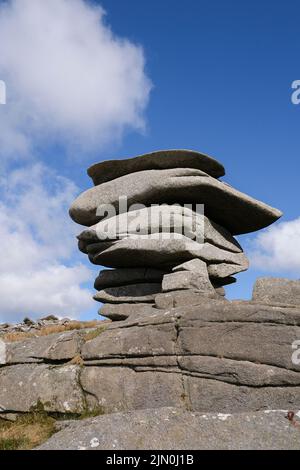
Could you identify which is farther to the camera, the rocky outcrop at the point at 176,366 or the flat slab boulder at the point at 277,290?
the flat slab boulder at the point at 277,290

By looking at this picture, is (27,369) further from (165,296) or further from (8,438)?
(165,296)

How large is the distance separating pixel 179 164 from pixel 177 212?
244cm

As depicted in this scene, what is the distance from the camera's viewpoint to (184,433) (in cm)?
854

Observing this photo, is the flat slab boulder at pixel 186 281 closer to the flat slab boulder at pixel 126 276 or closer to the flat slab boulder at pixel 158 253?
the flat slab boulder at pixel 158 253

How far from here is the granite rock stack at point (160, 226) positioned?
17109 mm

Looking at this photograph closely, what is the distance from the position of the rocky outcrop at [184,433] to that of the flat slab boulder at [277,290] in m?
5.19

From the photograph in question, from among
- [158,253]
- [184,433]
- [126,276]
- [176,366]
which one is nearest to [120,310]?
[126,276]

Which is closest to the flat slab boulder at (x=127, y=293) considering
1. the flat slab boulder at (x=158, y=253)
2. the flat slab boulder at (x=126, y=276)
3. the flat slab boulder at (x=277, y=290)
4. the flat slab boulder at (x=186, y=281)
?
the flat slab boulder at (x=126, y=276)

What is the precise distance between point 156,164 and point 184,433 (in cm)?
1258

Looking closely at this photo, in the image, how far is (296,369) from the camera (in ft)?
34.6

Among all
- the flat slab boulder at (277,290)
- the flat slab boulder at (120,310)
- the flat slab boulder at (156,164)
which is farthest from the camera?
the flat slab boulder at (156,164)

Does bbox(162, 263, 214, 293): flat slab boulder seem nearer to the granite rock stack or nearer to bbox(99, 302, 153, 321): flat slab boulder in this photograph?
the granite rock stack
